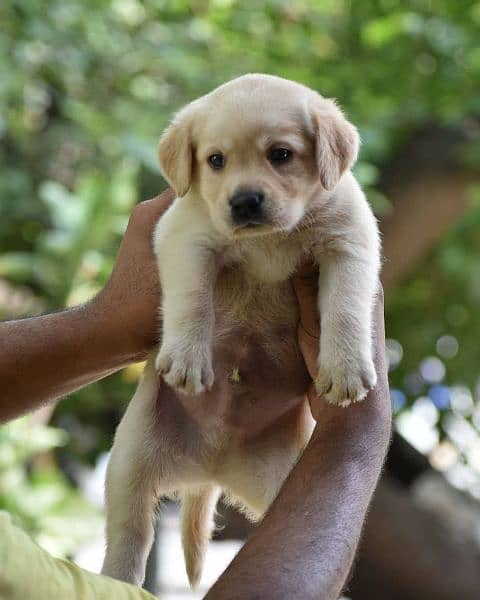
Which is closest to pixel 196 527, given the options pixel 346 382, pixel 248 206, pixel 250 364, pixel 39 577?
pixel 250 364

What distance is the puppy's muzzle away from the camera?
2.04m

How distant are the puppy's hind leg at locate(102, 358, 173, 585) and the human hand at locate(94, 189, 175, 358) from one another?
116 millimetres

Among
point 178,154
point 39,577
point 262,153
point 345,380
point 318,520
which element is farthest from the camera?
point 178,154

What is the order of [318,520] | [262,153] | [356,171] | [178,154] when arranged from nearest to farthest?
[318,520]
[262,153]
[178,154]
[356,171]

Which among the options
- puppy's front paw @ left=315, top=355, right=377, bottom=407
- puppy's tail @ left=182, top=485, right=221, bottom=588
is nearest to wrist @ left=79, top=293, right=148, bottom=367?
puppy's tail @ left=182, top=485, right=221, bottom=588

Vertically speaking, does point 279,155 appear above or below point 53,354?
above

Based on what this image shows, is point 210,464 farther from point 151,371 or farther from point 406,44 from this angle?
point 406,44

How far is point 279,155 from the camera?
2141 millimetres

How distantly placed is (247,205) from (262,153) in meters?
0.15

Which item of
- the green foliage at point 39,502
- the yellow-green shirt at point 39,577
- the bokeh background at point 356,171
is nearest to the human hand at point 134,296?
the yellow-green shirt at point 39,577

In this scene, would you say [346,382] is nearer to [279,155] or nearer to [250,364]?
[250,364]

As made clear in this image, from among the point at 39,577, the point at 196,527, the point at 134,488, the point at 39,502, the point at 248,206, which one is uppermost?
the point at 248,206

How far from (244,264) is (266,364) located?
25 cm

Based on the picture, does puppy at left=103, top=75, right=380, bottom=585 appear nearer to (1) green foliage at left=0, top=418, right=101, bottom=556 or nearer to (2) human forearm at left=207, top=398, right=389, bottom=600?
(2) human forearm at left=207, top=398, right=389, bottom=600
